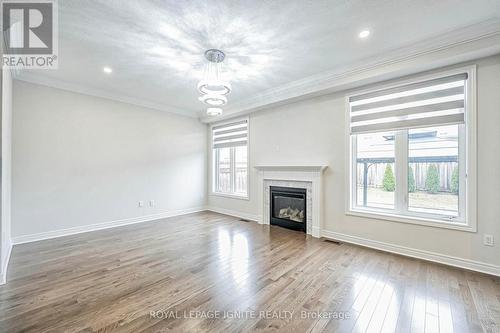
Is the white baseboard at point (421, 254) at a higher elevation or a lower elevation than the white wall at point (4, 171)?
lower

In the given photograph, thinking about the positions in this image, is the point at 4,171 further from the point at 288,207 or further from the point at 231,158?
the point at 288,207

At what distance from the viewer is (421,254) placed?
122 inches

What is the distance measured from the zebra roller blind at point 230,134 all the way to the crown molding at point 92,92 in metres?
0.91

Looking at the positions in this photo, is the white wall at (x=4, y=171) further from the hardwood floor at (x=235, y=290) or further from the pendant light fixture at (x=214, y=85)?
the pendant light fixture at (x=214, y=85)

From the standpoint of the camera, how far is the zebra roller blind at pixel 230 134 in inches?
225

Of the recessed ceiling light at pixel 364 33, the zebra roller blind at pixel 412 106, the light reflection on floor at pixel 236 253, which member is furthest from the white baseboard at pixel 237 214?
the recessed ceiling light at pixel 364 33

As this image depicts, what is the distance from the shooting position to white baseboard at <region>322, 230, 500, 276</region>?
8.81ft

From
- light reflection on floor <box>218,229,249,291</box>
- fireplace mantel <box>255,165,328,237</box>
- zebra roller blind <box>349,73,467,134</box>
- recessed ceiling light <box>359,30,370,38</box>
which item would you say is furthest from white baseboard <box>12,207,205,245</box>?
recessed ceiling light <box>359,30,370,38</box>

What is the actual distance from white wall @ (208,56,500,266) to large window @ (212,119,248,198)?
0.92ft

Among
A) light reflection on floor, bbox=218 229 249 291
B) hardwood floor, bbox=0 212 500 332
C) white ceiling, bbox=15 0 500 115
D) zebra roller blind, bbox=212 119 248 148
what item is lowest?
hardwood floor, bbox=0 212 500 332

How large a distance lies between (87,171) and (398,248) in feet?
18.6

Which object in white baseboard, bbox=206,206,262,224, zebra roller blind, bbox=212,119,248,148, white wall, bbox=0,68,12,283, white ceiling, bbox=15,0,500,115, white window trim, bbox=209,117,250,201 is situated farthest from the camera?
zebra roller blind, bbox=212,119,248,148

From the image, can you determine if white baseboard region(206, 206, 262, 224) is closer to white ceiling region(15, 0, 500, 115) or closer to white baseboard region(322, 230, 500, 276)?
white baseboard region(322, 230, 500, 276)

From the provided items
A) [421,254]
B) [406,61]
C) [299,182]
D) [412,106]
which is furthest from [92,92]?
[421,254]
